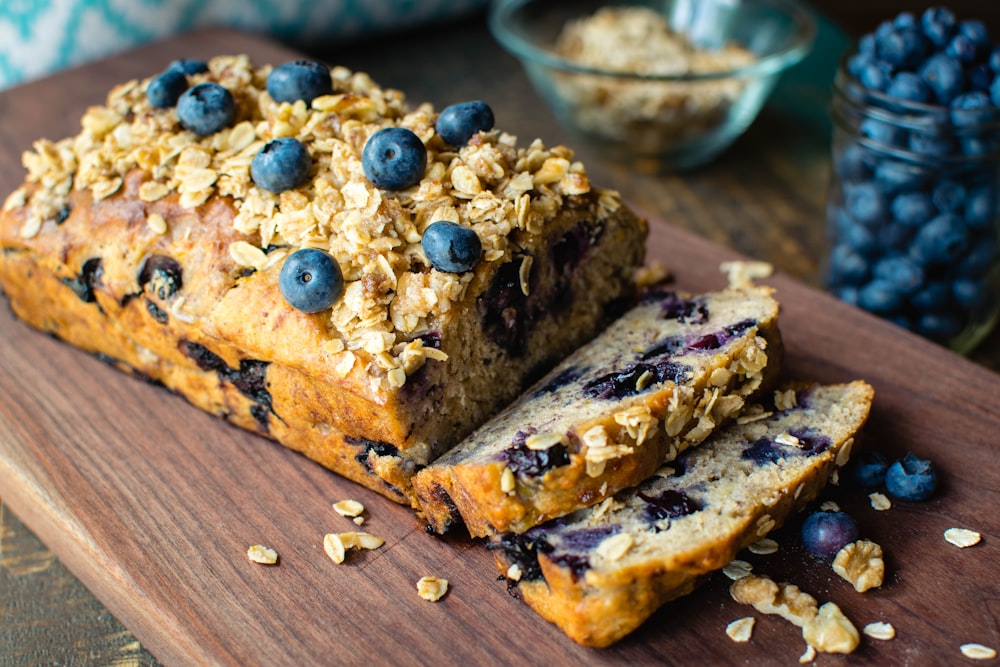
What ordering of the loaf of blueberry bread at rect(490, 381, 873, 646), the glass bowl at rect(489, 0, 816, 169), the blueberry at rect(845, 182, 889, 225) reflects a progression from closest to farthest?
the loaf of blueberry bread at rect(490, 381, 873, 646) → the blueberry at rect(845, 182, 889, 225) → the glass bowl at rect(489, 0, 816, 169)

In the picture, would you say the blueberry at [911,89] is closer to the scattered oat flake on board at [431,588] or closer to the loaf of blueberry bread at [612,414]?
the loaf of blueberry bread at [612,414]

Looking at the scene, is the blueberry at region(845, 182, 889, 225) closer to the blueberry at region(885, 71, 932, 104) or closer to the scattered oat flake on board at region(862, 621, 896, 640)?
the blueberry at region(885, 71, 932, 104)

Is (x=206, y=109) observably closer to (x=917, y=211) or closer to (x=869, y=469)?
(x=869, y=469)

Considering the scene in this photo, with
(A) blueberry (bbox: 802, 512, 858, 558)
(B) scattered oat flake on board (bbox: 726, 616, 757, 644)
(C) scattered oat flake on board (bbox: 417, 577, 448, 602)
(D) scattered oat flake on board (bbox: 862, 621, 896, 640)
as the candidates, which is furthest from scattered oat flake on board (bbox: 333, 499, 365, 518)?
(D) scattered oat flake on board (bbox: 862, 621, 896, 640)

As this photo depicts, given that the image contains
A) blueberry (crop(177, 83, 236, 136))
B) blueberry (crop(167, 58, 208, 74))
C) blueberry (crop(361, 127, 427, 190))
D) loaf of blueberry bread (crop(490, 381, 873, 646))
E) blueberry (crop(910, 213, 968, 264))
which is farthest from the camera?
blueberry (crop(910, 213, 968, 264))

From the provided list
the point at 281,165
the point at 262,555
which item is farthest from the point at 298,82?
→ the point at 262,555

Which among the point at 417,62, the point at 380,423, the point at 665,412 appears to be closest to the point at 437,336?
the point at 380,423
